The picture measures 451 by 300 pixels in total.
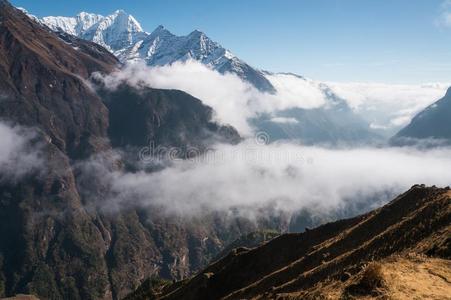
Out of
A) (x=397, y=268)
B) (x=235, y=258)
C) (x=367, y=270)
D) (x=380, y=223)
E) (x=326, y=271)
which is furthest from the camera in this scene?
(x=235, y=258)

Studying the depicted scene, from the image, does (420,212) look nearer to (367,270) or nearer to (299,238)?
(367,270)

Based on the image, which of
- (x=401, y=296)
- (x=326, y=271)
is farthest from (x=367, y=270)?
(x=326, y=271)

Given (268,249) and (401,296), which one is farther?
(268,249)

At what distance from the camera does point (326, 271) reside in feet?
221

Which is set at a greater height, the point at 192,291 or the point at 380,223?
the point at 380,223

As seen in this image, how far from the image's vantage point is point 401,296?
3441cm

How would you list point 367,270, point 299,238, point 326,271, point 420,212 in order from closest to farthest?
1. point 367,270
2. point 326,271
3. point 420,212
4. point 299,238

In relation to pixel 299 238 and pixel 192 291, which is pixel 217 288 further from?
pixel 299 238

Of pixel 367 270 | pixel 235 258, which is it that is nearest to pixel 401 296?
pixel 367 270

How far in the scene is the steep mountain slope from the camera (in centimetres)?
3794

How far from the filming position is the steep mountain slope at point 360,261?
37938mm

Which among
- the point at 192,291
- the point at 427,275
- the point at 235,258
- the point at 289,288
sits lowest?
the point at 192,291

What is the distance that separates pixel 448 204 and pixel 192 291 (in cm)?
7851

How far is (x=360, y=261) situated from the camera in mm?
63438
